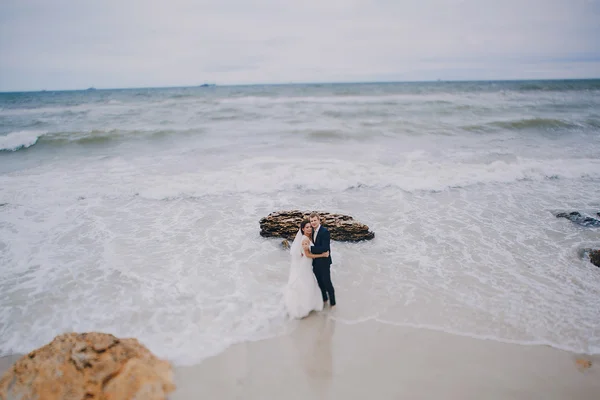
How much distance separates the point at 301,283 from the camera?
5.34 meters

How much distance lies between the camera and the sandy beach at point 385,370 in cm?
402

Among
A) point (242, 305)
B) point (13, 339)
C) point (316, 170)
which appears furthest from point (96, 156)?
point (242, 305)

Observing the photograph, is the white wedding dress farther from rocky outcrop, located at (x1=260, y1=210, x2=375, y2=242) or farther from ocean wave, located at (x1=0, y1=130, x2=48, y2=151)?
ocean wave, located at (x1=0, y1=130, x2=48, y2=151)

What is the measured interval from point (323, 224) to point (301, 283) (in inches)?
112

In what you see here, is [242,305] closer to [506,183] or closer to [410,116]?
[506,183]

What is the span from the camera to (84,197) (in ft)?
36.5

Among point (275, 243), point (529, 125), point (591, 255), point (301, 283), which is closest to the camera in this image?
point (301, 283)

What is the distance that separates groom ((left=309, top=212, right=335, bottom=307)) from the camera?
17.0 ft

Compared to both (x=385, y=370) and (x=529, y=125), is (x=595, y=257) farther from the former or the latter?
(x=529, y=125)

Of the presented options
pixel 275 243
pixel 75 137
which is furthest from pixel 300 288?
pixel 75 137

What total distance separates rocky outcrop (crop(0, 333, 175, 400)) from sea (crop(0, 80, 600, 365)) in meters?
0.83

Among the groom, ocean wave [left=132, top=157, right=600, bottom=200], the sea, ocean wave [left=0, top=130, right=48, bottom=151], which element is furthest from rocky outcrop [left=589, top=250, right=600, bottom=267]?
ocean wave [left=0, top=130, right=48, bottom=151]

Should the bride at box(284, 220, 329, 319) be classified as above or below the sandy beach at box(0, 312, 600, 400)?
above

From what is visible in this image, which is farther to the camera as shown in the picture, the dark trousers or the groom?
the dark trousers
